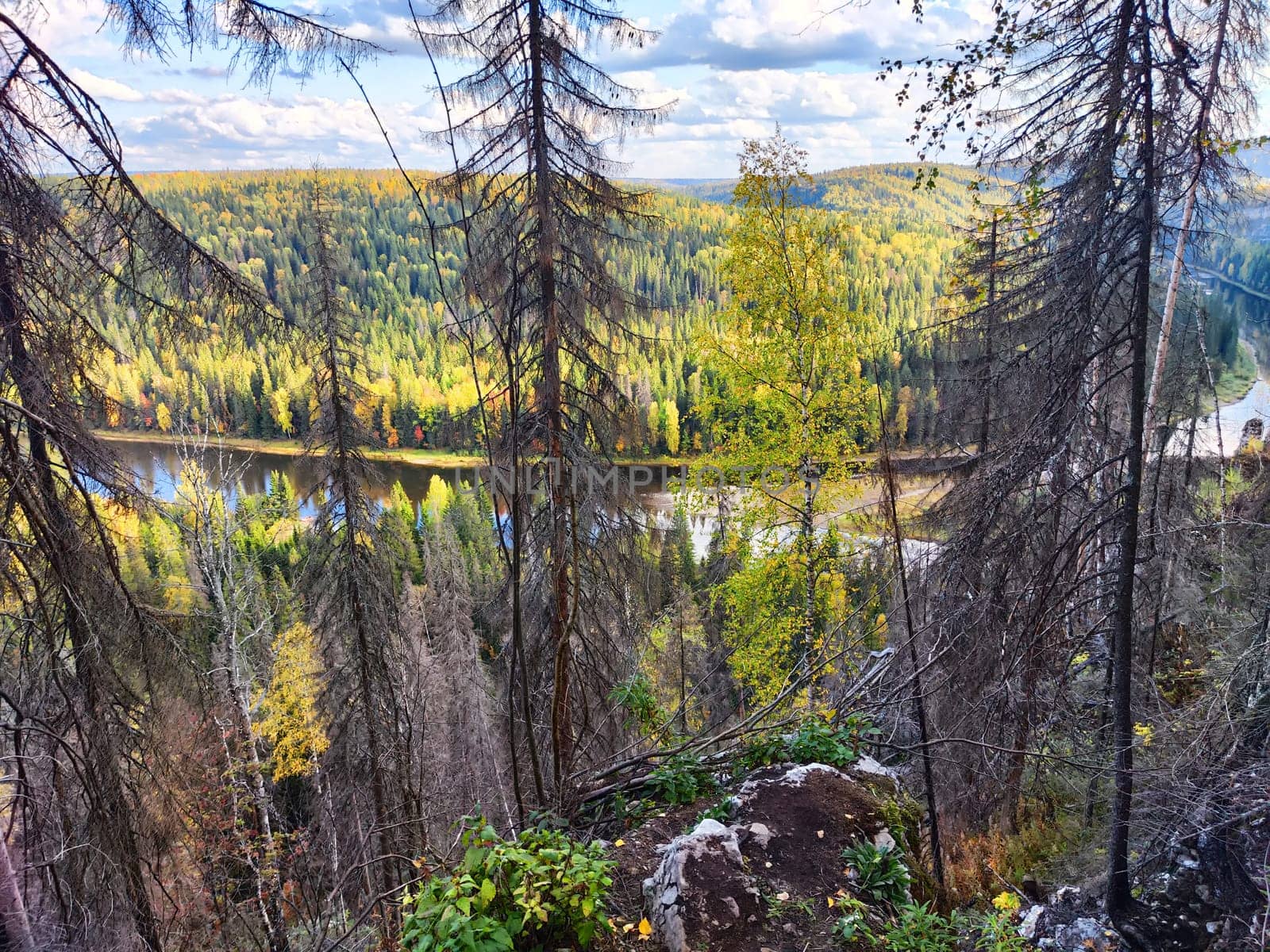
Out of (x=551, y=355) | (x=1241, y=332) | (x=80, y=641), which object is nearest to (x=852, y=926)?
(x=80, y=641)

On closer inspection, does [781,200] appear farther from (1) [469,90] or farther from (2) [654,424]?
(2) [654,424]

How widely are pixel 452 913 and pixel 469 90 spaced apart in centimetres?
619

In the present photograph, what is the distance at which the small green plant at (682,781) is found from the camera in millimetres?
3902

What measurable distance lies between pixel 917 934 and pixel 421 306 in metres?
109

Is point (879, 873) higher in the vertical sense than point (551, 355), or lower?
lower

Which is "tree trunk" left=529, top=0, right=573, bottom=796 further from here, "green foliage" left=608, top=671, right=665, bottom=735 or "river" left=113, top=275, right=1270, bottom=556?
"river" left=113, top=275, right=1270, bottom=556

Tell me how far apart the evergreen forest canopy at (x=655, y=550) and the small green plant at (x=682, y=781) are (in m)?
0.03

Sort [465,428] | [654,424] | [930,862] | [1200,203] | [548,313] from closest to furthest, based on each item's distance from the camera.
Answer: [1200,203]
[930,862]
[548,313]
[465,428]
[654,424]

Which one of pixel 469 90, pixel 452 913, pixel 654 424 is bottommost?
pixel 654 424

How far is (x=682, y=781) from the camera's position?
3951 millimetres

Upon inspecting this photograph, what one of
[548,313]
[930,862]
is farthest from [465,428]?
[930,862]

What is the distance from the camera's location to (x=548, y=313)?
6328 mm

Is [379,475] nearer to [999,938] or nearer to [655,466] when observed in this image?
[999,938]

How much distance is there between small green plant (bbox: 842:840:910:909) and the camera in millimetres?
3336
